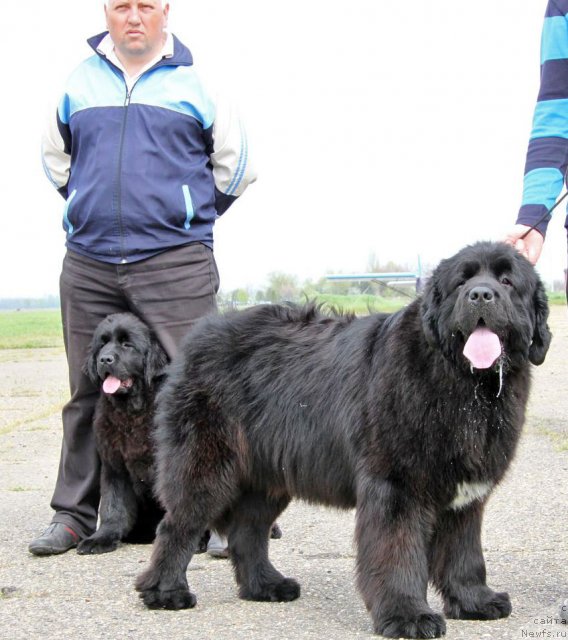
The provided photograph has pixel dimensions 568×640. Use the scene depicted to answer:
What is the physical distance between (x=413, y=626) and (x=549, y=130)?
6.51 ft

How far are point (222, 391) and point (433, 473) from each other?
1119 mm

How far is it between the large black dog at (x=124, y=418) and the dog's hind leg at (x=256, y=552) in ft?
3.91

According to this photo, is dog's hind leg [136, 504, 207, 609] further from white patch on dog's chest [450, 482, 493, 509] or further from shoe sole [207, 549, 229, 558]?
white patch on dog's chest [450, 482, 493, 509]

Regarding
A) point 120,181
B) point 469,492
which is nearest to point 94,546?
point 120,181

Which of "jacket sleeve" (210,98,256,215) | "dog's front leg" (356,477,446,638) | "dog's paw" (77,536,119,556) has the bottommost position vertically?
"dog's paw" (77,536,119,556)

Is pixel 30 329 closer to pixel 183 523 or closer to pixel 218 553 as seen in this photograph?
pixel 218 553

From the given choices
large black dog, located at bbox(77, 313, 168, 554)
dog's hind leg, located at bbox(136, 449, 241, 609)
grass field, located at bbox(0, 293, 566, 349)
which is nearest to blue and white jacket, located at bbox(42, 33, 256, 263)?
large black dog, located at bbox(77, 313, 168, 554)

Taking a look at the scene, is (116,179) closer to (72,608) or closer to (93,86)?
(93,86)

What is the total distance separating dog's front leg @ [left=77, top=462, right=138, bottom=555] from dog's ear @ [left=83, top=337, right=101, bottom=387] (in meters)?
0.50

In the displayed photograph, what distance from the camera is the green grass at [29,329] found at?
21125 mm

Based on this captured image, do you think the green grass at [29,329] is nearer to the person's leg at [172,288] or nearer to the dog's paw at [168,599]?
the person's leg at [172,288]

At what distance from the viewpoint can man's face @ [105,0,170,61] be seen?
539 centimetres

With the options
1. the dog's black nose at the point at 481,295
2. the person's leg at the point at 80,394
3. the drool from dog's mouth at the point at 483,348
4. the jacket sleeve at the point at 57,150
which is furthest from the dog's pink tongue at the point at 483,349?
the jacket sleeve at the point at 57,150

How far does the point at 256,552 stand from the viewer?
4.59 metres
